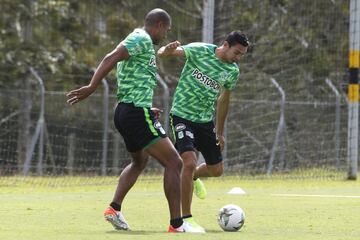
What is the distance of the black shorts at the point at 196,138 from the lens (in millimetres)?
10875

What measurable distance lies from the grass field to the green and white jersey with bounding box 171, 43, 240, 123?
3.99ft

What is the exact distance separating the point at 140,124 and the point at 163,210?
3.02m

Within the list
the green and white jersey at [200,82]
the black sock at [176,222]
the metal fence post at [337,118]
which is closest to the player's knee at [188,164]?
the green and white jersey at [200,82]

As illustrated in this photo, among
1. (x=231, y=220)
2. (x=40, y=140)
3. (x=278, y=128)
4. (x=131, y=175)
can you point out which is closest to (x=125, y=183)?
(x=131, y=175)

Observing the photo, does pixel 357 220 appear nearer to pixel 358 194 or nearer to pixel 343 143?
pixel 358 194

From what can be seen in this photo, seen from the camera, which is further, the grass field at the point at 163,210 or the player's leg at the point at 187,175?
the player's leg at the point at 187,175

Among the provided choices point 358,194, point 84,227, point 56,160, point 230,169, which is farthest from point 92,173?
point 84,227

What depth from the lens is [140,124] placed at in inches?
392

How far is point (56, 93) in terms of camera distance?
72.5 ft

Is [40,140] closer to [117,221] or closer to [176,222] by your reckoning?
[117,221]

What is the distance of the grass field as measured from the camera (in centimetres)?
963

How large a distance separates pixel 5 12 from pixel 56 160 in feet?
15.6

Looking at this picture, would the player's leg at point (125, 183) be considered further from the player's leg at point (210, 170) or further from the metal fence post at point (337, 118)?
the metal fence post at point (337, 118)

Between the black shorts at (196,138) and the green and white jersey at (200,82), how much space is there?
68 mm
